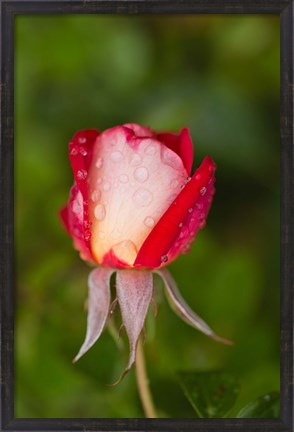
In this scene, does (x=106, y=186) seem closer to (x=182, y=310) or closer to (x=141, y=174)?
(x=141, y=174)

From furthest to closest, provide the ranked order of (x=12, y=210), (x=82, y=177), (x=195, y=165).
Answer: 1. (x=195, y=165)
2. (x=12, y=210)
3. (x=82, y=177)

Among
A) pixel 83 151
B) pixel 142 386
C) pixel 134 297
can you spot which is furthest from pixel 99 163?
pixel 142 386

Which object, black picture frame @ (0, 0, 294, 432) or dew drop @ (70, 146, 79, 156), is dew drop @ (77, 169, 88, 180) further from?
black picture frame @ (0, 0, 294, 432)

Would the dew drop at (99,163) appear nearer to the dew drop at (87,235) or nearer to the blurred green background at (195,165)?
the dew drop at (87,235)

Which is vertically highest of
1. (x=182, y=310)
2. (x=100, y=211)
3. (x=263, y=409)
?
(x=100, y=211)

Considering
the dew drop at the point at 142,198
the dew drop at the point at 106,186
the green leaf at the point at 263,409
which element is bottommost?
the green leaf at the point at 263,409

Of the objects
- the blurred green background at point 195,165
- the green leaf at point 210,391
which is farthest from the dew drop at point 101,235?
the blurred green background at point 195,165

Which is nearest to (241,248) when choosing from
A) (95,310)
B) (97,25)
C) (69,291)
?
(69,291)

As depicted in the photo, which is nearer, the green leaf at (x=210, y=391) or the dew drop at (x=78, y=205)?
the dew drop at (x=78, y=205)
